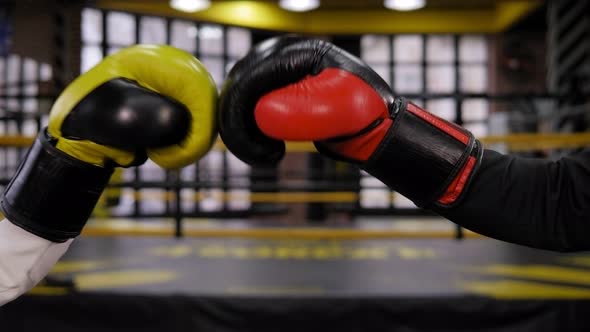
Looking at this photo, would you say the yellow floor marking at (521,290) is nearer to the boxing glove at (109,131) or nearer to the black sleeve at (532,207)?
the black sleeve at (532,207)

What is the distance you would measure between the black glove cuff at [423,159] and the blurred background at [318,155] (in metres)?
0.36

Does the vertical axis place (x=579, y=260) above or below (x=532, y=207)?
below

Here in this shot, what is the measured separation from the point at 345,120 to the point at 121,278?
1366 mm

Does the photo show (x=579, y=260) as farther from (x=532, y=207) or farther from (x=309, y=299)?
(x=532, y=207)

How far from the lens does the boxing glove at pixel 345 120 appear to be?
0.63 meters

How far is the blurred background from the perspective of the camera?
5.55 feet

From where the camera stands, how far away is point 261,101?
0.65 m

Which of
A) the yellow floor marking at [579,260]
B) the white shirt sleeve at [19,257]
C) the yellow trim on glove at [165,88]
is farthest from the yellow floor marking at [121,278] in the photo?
the yellow floor marking at [579,260]

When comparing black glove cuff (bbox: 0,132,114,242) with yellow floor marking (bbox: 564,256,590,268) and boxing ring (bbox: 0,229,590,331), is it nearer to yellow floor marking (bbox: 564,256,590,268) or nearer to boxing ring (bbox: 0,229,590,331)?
boxing ring (bbox: 0,229,590,331)

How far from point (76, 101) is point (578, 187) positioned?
0.72 metres

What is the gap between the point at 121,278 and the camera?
1720mm

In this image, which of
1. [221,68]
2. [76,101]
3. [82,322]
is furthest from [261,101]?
[221,68]

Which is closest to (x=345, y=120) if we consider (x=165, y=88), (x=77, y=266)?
(x=165, y=88)

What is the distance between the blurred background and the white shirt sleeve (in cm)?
42
